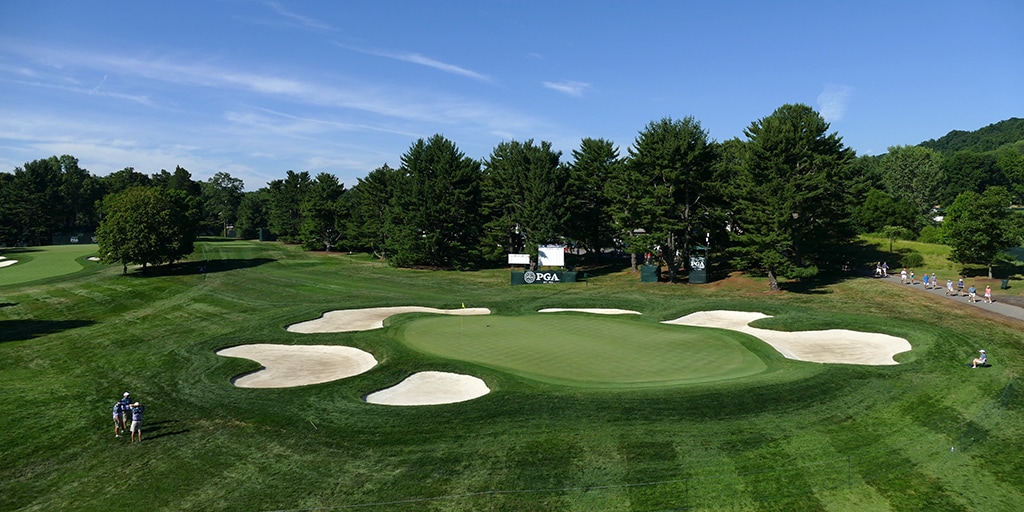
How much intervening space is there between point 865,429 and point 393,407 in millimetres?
16209

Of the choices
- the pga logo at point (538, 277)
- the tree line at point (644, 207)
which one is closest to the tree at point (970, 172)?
the tree line at point (644, 207)

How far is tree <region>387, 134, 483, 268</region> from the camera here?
2997 inches

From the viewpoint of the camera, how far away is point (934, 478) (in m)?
14.3

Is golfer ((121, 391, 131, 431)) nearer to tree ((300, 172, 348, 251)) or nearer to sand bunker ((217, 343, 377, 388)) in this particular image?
sand bunker ((217, 343, 377, 388))

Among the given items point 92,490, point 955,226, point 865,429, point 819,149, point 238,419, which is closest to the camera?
point 92,490

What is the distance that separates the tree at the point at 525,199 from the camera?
225ft

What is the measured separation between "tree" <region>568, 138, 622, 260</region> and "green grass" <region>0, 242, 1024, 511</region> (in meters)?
39.6

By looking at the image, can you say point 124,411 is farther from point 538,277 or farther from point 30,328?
point 538,277

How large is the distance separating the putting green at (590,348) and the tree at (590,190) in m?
35.5

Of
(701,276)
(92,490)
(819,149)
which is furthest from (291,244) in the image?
(92,490)

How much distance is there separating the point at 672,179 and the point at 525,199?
821 inches

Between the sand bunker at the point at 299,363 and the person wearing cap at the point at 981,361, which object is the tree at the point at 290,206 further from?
the person wearing cap at the point at 981,361

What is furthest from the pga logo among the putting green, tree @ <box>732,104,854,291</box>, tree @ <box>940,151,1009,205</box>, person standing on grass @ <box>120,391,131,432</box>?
tree @ <box>940,151,1009,205</box>

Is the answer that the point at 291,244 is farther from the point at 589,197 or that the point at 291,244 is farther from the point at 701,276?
the point at 701,276
